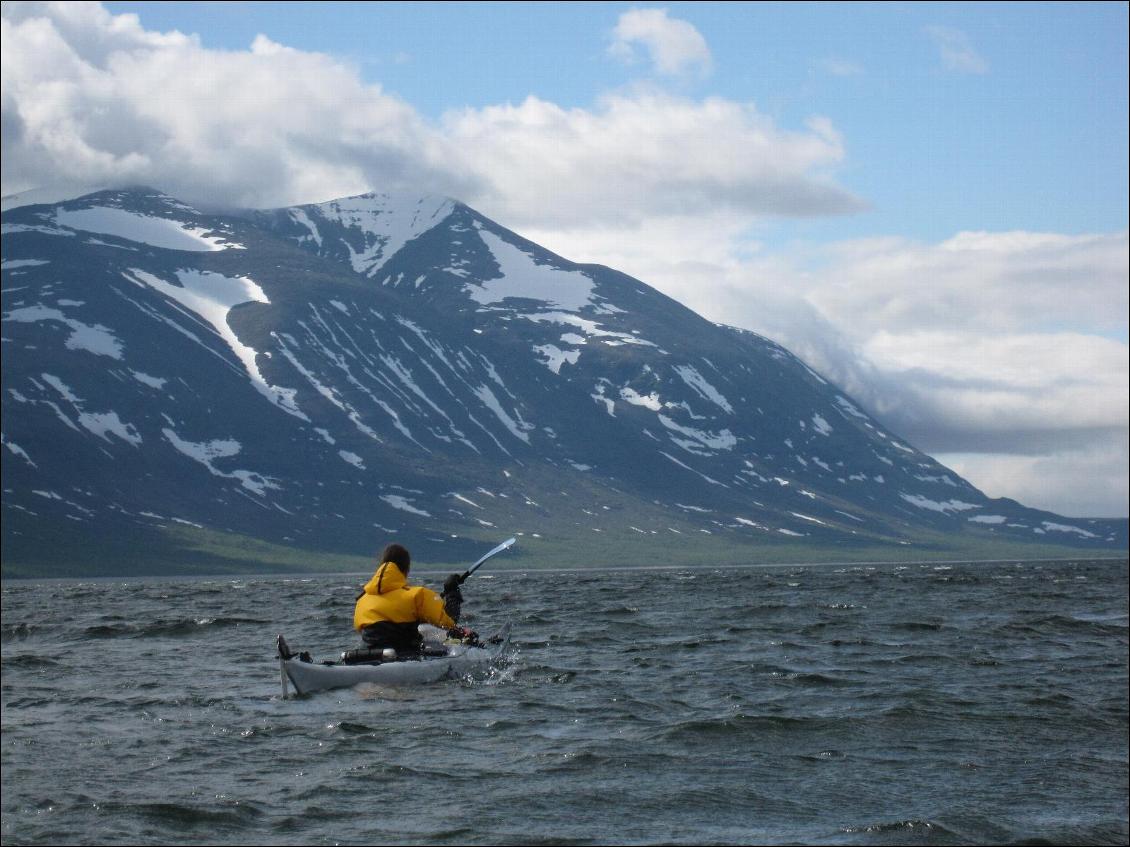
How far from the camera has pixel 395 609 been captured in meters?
34.4

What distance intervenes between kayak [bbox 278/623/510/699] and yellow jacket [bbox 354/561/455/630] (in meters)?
0.88

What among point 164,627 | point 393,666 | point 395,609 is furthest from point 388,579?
point 164,627

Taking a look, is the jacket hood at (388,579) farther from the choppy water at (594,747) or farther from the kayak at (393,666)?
the choppy water at (594,747)

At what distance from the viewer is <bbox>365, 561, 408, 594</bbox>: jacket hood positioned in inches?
1321

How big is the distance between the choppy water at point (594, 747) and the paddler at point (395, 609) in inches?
64.6

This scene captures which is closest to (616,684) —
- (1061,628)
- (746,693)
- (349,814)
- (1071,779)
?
(746,693)

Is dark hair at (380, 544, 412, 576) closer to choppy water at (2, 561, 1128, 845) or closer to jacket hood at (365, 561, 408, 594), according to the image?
jacket hood at (365, 561, 408, 594)

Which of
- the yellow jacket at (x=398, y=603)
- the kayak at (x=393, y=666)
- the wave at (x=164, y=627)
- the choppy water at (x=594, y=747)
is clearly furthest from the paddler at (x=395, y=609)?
the wave at (x=164, y=627)

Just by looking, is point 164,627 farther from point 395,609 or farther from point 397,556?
point 397,556

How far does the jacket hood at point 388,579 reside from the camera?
3356 centimetres

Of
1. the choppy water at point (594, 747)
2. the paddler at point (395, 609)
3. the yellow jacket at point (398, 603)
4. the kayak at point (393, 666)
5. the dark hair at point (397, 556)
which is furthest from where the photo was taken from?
the yellow jacket at point (398, 603)

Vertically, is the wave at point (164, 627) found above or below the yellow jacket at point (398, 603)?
below

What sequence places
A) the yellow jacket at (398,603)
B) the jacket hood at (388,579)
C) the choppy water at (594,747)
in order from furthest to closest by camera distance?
1. the yellow jacket at (398,603)
2. the jacket hood at (388,579)
3. the choppy water at (594,747)

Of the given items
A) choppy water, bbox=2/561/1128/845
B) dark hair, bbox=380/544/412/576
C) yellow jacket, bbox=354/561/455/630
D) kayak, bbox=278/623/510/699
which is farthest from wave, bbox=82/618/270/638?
dark hair, bbox=380/544/412/576
